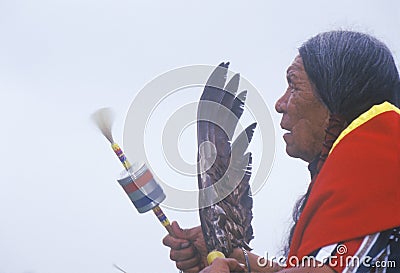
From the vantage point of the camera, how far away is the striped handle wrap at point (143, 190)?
1233 mm

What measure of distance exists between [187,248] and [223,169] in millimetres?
175

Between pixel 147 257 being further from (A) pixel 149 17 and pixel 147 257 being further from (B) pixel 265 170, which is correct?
(A) pixel 149 17

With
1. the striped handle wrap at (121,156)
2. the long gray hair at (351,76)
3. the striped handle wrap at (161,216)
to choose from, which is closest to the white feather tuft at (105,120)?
the striped handle wrap at (121,156)

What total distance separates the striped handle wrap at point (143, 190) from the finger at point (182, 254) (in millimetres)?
62

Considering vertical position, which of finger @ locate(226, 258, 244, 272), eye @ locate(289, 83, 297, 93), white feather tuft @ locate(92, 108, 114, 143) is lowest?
finger @ locate(226, 258, 244, 272)

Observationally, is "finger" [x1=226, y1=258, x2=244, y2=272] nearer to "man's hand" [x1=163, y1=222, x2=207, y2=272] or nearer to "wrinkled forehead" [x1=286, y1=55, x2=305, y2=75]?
"man's hand" [x1=163, y1=222, x2=207, y2=272]

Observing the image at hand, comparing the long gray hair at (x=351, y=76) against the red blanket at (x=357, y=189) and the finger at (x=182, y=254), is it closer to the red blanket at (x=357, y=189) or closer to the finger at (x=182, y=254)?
the red blanket at (x=357, y=189)

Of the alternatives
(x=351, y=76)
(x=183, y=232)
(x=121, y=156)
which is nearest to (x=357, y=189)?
(x=351, y=76)

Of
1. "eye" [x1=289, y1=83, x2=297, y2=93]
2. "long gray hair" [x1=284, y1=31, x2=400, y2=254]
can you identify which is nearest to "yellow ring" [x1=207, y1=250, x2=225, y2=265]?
"long gray hair" [x1=284, y1=31, x2=400, y2=254]

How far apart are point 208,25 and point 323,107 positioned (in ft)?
1.11

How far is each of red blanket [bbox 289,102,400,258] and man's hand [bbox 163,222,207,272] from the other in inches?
7.4

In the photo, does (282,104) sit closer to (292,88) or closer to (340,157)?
(292,88)

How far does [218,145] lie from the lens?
127cm

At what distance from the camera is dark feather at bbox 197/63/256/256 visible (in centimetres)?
125
